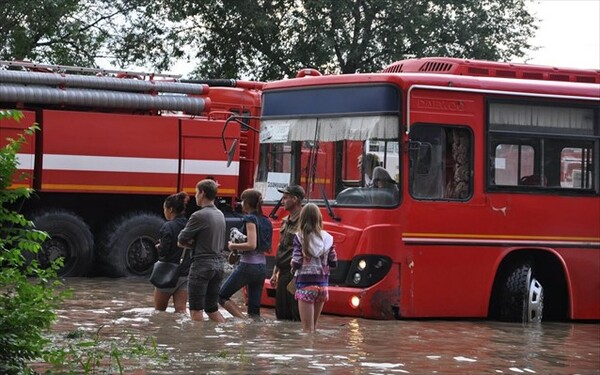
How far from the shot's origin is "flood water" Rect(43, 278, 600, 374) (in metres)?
11.5

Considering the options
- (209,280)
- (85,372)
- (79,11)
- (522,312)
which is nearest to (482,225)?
(522,312)

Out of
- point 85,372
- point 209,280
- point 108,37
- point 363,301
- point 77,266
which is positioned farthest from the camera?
point 108,37

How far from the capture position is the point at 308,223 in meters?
13.8

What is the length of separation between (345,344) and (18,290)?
17.9 feet

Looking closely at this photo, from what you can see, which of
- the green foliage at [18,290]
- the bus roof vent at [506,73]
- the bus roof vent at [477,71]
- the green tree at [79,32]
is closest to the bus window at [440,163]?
the bus roof vent at [477,71]

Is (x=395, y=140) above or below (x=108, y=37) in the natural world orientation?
below

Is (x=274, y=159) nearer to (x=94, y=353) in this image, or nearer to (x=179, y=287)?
(x=179, y=287)

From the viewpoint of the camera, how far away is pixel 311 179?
16406mm

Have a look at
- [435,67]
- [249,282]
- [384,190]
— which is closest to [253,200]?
[249,282]

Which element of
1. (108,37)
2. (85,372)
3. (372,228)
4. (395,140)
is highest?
(108,37)

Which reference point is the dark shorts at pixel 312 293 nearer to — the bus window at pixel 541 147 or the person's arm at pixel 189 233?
the person's arm at pixel 189 233

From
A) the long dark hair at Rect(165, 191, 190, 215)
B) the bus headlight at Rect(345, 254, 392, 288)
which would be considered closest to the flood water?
the bus headlight at Rect(345, 254, 392, 288)

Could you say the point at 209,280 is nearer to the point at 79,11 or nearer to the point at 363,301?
the point at 363,301

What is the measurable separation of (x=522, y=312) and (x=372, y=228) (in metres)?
2.31
